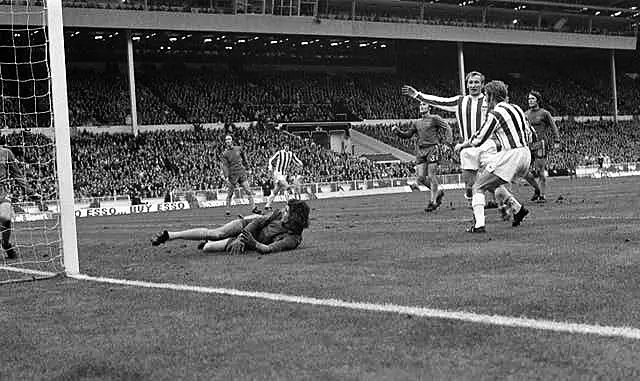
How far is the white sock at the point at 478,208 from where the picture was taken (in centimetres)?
Answer: 1029

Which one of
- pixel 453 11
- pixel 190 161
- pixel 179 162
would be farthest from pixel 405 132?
pixel 453 11

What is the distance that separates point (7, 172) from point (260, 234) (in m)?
3.97

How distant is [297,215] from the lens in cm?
921

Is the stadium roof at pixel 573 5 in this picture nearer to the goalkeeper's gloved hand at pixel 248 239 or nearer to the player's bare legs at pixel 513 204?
the player's bare legs at pixel 513 204

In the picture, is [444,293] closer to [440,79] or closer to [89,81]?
[89,81]

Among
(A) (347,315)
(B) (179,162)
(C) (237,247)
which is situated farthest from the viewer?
(B) (179,162)

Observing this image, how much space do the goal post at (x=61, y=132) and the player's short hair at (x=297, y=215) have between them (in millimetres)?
2368

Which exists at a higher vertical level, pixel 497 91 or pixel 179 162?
pixel 497 91

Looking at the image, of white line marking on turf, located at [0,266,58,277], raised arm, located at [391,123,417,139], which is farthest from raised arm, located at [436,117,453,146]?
white line marking on turf, located at [0,266,58,277]

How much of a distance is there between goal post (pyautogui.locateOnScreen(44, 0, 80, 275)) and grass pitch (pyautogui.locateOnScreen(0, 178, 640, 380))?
0.38 meters

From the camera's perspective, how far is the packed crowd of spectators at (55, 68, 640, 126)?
159 ft

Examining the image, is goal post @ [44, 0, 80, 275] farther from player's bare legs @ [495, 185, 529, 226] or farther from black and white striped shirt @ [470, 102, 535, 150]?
player's bare legs @ [495, 185, 529, 226]

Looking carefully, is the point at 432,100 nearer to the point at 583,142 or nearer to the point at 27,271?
the point at 27,271

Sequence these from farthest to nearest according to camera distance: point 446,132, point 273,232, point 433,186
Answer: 1. point 446,132
2. point 433,186
3. point 273,232
